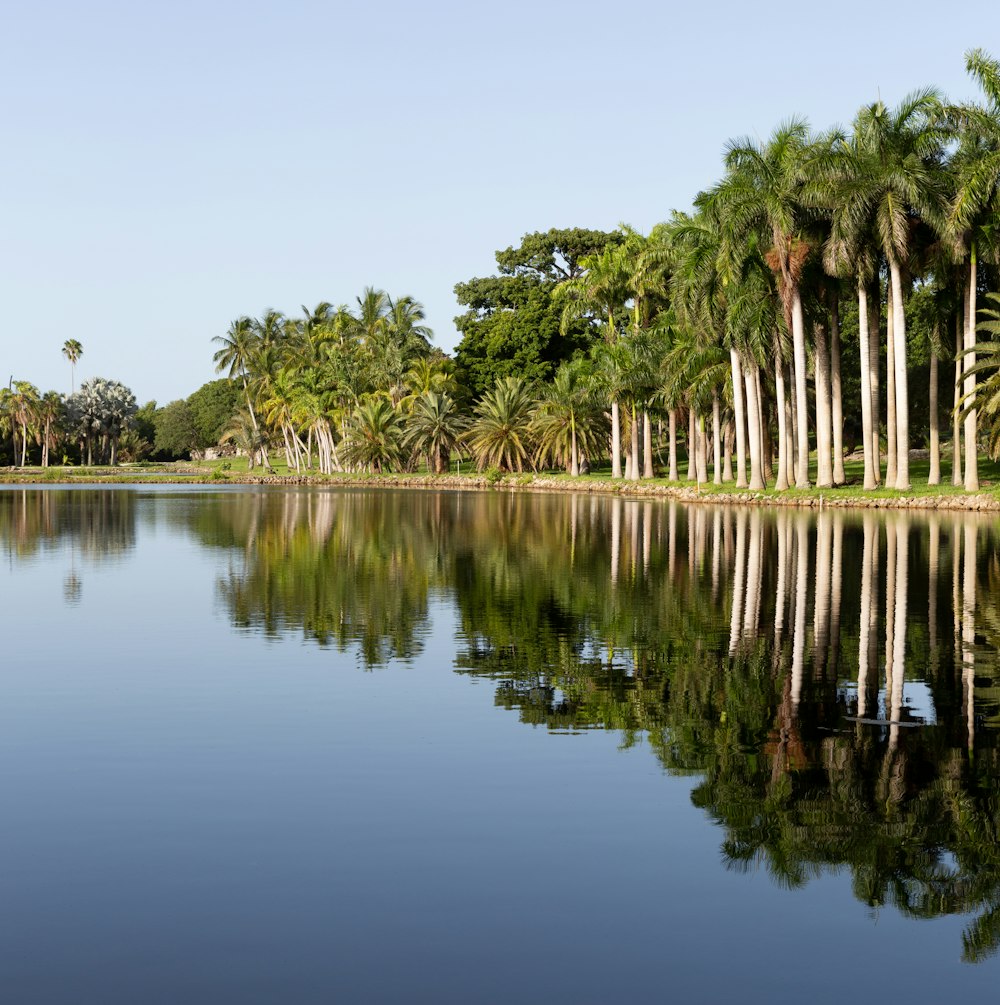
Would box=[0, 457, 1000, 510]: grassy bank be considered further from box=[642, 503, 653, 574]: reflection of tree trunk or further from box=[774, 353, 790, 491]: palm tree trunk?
box=[642, 503, 653, 574]: reflection of tree trunk

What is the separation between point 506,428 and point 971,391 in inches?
1925

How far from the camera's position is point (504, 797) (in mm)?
10562

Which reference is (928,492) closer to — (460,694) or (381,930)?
(460,694)

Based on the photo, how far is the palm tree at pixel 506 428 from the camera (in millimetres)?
98688

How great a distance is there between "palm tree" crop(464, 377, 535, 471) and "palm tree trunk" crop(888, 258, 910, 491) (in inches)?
1683

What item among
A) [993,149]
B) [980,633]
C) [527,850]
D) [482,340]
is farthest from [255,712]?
[482,340]

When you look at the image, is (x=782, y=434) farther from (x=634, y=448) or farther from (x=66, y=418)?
(x=66, y=418)

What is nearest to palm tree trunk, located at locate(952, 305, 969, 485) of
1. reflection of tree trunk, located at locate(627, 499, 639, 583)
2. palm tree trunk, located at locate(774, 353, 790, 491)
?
palm tree trunk, located at locate(774, 353, 790, 491)

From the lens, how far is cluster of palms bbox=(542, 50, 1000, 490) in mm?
55688

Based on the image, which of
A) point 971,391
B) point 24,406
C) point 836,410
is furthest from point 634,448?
point 24,406

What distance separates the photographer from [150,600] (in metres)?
25.8

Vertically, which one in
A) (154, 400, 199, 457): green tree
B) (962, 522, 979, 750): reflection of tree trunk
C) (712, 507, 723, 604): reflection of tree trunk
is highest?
(154, 400, 199, 457): green tree

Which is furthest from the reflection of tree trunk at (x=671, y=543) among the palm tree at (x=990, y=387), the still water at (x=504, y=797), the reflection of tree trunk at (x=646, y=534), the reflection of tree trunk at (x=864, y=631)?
the palm tree at (x=990, y=387)

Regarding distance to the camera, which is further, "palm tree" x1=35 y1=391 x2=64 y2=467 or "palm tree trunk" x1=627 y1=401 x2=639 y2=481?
"palm tree" x1=35 y1=391 x2=64 y2=467
